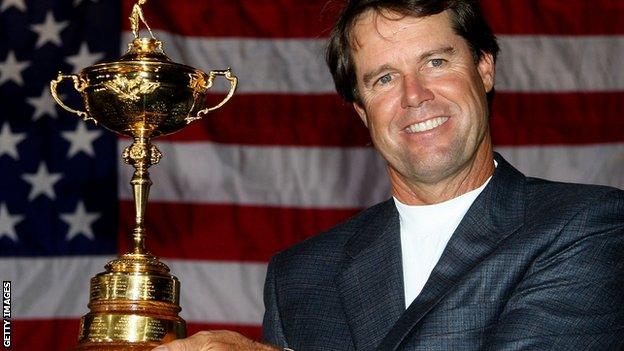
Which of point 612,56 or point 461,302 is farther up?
point 612,56

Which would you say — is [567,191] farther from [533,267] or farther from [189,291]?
[189,291]

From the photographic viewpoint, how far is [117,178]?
3.59m

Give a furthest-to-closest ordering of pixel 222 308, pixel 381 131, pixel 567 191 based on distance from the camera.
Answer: pixel 222 308 < pixel 381 131 < pixel 567 191

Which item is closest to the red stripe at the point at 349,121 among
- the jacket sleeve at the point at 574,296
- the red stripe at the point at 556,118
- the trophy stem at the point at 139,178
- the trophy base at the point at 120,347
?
the red stripe at the point at 556,118

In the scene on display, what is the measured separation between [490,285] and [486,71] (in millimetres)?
565

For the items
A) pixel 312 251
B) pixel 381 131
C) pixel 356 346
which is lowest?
pixel 356 346

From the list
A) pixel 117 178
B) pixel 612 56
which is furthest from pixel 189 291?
pixel 612 56

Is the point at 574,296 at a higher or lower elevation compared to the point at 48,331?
lower

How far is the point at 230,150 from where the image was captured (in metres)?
3.63

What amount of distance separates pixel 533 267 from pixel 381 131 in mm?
443

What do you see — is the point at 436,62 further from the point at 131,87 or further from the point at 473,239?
the point at 131,87

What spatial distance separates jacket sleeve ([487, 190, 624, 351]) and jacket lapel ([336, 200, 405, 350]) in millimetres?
254

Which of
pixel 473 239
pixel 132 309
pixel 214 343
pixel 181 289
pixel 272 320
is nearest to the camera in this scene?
pixel 214 343

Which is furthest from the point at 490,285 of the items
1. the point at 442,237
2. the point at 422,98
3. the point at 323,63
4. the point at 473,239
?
the point at 323,63
